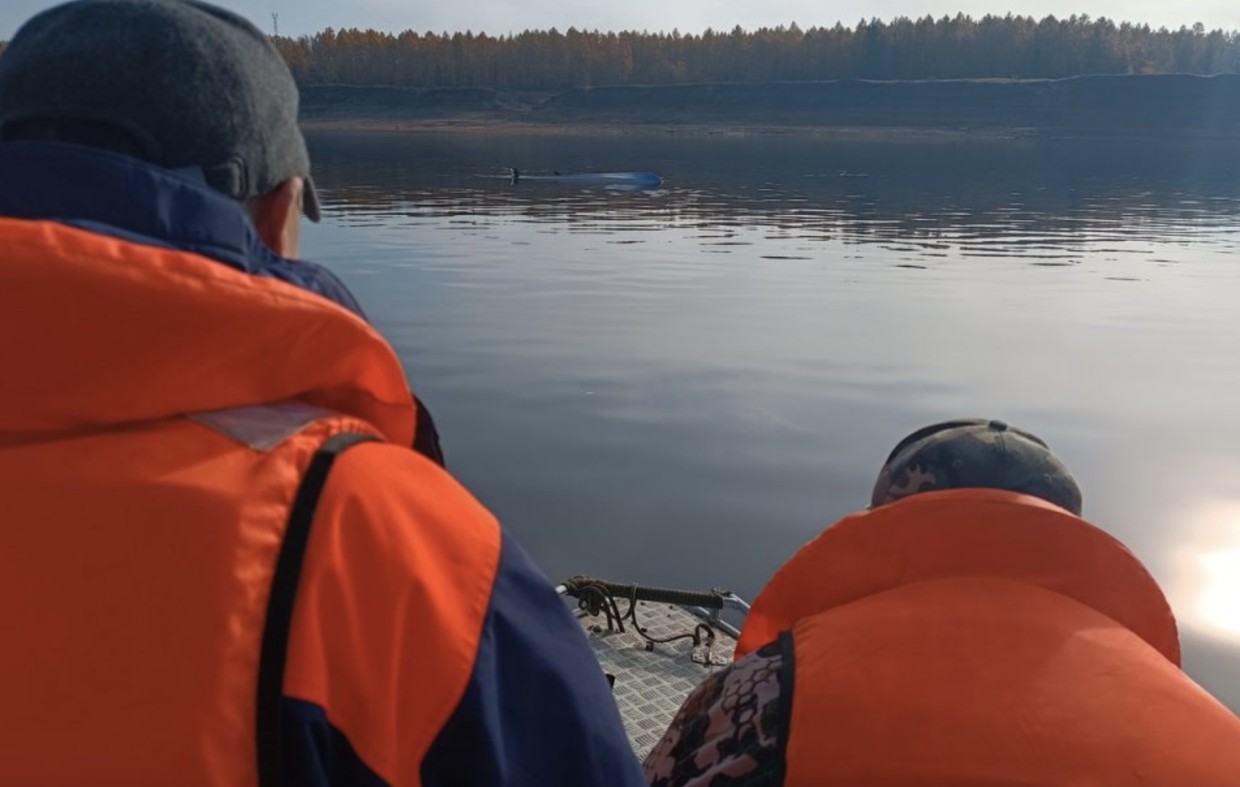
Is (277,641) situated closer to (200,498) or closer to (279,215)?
(200,498)

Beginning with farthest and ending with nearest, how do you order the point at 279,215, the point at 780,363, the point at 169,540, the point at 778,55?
1. the point at 778,55
2. the point at 780,363
3. the point at 279,215
4. the point at 169,540

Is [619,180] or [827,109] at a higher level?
[827,109]

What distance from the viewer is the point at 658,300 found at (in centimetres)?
1548

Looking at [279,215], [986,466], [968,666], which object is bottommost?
[968,666]

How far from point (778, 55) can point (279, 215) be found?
159691mm

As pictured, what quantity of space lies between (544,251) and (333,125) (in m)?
97.8

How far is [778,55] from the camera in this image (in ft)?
498

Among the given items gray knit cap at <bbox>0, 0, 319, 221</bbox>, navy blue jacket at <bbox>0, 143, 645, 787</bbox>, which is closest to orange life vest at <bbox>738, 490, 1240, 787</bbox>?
navy blue jacket at <bbox>0, 143, 645, 787</bbox>

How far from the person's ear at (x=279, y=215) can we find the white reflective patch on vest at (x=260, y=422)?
1.06 feet

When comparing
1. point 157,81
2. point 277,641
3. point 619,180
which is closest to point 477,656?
point 277,641

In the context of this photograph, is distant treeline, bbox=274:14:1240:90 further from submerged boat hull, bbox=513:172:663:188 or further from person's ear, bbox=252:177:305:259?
person's ear, bbox=252:177:305:259

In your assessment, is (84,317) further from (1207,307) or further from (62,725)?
(1207,307)

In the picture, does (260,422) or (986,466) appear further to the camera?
(986,466)

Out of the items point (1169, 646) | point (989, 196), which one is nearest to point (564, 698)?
point (1169, 646)
